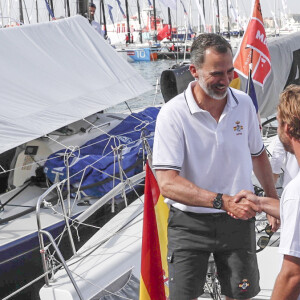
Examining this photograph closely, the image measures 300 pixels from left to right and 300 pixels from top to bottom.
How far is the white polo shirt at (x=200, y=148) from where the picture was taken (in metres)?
2.83

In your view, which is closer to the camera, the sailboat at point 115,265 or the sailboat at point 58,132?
the sailboat at point 115,265

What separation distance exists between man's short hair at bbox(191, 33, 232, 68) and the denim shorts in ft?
2.42

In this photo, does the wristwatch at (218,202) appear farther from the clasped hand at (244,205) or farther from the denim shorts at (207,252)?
the denim shorts at (207,252)

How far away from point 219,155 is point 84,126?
483 cm

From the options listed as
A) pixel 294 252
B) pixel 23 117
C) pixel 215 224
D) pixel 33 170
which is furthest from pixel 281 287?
pixel 33 170

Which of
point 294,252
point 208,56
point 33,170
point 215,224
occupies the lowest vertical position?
point 33,170

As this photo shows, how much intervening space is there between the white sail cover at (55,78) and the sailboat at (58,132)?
1 cm

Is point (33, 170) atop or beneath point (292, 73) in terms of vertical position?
beneath

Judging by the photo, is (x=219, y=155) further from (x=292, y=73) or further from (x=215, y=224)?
Result: (x=292, y=73)

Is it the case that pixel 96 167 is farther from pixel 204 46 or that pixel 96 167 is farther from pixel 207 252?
pixel 204 46

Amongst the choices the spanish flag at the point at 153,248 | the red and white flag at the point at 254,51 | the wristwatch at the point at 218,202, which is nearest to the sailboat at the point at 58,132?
the red and white flag at the point at 254,51

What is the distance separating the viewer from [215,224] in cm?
288

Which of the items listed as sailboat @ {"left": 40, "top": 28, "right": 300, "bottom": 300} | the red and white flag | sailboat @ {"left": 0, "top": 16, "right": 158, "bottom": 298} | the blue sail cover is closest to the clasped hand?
sailboat @ {"left": 40, "top": 28, "right": 300, "bottom": 300}

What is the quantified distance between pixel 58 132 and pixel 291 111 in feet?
18.0
